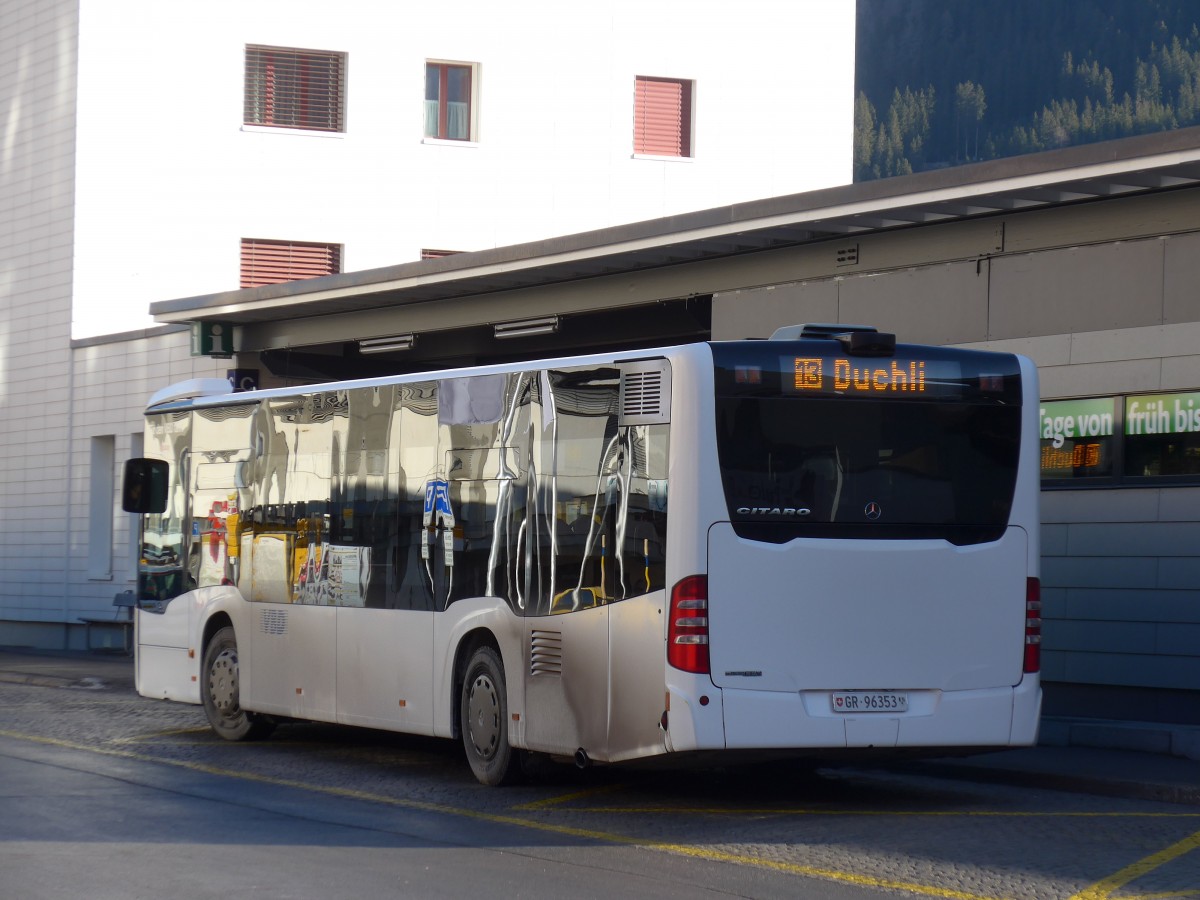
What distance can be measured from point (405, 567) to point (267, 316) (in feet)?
40.0

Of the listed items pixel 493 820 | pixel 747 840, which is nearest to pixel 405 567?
pixel 493 820

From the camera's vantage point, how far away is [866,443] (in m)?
10.7

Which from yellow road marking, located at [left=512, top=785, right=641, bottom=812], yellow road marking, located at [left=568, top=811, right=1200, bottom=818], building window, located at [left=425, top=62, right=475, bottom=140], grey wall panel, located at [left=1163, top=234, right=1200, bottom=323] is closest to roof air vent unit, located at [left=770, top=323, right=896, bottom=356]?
yellow road marking, located at [left=568, top=811, right=1200, bottom=818]

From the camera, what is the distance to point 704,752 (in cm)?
1023

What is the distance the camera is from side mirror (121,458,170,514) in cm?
1639

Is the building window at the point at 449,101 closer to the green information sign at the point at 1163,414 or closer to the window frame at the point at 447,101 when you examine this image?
the window frame at the point at 447,101

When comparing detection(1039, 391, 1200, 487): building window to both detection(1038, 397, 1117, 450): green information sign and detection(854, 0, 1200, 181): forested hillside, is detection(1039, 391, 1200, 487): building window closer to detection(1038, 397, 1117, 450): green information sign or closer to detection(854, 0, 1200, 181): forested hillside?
detection(1038, 397, 1117, 450): green information sign

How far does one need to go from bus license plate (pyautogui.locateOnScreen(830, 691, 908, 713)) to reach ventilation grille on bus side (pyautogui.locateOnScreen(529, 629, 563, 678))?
1.74m

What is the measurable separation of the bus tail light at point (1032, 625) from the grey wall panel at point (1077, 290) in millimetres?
4120

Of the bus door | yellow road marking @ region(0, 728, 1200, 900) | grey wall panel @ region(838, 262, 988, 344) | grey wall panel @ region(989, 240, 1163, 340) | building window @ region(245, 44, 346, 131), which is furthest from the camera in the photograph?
building window @ region(245, 44, 346, 131)

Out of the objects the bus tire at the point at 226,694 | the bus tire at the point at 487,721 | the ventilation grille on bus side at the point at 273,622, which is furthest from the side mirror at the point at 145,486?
the bus tire at the point at 487,721

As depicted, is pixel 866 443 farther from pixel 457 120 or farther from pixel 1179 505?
pixel 457 120

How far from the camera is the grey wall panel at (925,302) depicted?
15.8m

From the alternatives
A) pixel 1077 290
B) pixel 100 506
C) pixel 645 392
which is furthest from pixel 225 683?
pixel 100 506
